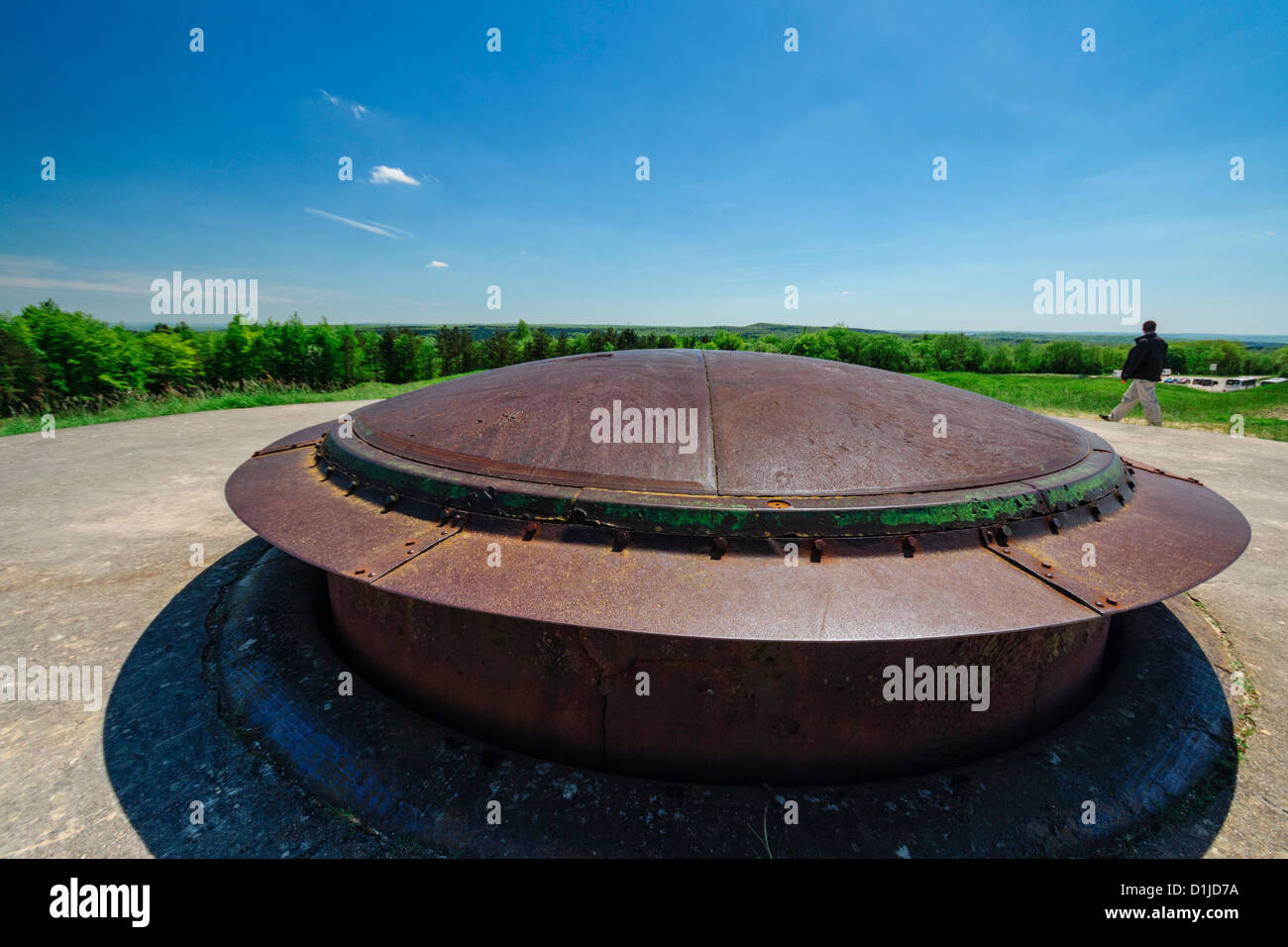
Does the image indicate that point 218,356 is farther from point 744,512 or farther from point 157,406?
point 744,512

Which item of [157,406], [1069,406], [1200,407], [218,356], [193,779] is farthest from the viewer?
[218,356]

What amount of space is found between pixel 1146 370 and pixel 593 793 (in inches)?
560

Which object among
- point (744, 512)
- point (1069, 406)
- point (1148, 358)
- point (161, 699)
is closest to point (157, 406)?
point (161, 699)

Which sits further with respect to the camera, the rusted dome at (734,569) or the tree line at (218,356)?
the tree line at (218,356)

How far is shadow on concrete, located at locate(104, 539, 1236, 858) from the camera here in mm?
1870

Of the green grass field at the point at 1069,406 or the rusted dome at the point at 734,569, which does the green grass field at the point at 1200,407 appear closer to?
the green grass field at the point at 1069,406

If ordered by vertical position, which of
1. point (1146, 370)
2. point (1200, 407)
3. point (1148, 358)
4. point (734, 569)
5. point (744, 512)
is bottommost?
point (734, 569)

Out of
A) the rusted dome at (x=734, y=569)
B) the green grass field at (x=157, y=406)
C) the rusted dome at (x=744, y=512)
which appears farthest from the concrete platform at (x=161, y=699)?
the green grass field at (x=157, y=406)

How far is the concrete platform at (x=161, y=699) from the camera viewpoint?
1954 mm

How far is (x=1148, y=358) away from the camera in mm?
10812

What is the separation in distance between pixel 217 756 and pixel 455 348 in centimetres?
5277

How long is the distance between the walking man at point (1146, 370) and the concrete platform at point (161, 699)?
532 centimetres
